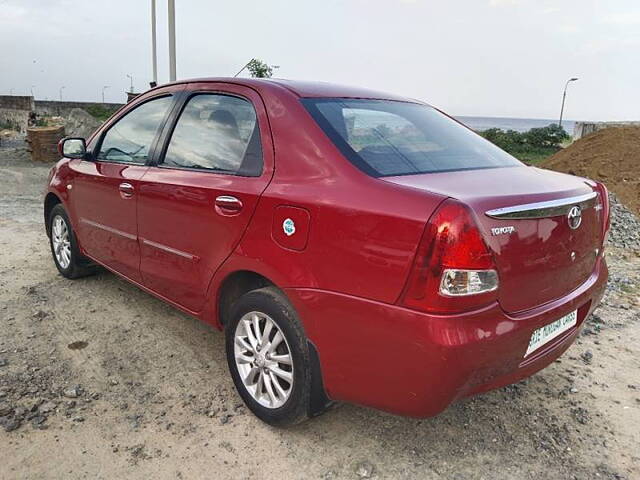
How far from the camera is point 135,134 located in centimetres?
379

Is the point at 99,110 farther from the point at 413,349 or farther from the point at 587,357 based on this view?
the point at 413,349

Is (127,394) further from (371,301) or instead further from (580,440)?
(580,440)

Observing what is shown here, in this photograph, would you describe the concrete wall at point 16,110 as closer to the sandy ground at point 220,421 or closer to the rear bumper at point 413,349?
the sandy ground at point 220,421

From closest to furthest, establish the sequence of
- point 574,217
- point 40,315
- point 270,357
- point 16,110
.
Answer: point 574,217 → point 270,357 → point 40,315 → point 16,110

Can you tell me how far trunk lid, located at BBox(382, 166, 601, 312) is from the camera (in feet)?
6.86

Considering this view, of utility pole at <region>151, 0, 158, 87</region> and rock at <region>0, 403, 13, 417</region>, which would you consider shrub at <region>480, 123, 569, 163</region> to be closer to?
utility pole at <region>151, 0, 158, 87</region>

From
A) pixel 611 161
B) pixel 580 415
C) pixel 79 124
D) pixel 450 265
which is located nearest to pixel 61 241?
pixel 450 265

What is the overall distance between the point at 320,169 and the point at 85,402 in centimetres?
180

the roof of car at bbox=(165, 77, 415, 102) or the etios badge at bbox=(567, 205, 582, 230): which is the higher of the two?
the roof of car at bbox=(165, 77, 415, 102)

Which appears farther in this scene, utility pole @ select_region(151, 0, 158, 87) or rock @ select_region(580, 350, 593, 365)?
utility pole @ select_region(151, 0, 158, 87)

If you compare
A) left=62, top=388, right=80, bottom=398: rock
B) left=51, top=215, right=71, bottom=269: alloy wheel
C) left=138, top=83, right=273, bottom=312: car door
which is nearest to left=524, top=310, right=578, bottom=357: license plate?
left=138, top=83, right=273, bottom=312: car door

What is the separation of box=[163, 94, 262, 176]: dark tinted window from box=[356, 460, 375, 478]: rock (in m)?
1.45

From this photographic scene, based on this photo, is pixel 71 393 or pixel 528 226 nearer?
pixel 528 226

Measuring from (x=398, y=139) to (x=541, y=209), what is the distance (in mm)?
846
